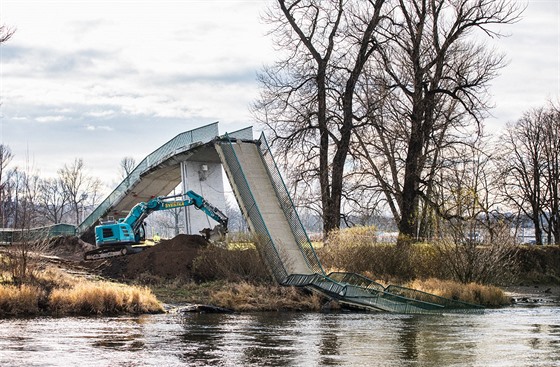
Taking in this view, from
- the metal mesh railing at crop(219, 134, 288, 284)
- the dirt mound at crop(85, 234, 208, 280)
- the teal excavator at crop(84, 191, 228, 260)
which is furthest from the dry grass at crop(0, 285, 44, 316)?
the teal excavator at crop(84, 191, 228, 260)

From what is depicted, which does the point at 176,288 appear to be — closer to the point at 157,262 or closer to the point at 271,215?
the point at 157,262

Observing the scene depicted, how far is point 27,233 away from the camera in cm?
2925

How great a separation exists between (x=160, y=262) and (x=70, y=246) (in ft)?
48.8

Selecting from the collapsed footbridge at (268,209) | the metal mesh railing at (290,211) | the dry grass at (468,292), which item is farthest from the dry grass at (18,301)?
the dry grass at (468,292)

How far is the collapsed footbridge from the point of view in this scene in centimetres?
3145

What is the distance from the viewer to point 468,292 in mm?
33750

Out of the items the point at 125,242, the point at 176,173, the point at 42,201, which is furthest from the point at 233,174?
the point at 42,201

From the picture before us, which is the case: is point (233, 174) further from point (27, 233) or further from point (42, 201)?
point (42, 201)

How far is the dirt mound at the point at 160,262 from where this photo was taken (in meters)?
36.4

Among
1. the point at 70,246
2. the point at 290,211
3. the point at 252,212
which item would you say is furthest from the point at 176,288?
the point at 70,246

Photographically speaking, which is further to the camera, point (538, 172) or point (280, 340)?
point (538, 172)

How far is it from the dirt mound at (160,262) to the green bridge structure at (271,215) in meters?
3.17

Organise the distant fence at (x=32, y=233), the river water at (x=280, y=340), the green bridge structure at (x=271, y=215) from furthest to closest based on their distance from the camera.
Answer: the green bridge structure at (x=271, y=215), the distant fence at (x=32, y=233), the river water at (x=280, y=340)

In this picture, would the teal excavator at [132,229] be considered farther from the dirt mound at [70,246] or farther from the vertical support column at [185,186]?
the dirt mound at [70,246]
